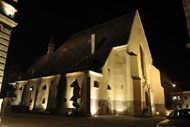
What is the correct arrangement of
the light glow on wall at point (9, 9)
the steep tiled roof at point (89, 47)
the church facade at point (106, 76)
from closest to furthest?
the light glow on wall at point (9, 9)
the church facade at point (106, 76)
the steep tiled roof at point (89, 47)

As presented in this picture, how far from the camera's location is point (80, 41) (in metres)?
31.8

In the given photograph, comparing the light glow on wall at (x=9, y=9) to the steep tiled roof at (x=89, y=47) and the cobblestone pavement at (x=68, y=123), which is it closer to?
the cobblestone pavement at (x=68, y=123)

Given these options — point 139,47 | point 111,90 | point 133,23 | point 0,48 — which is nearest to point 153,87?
point 139,47

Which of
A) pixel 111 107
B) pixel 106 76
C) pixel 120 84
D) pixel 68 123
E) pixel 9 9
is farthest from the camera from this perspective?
pixel 120 84

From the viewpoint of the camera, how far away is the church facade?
68.4ft

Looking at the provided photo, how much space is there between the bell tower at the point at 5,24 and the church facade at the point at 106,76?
12.1 meters

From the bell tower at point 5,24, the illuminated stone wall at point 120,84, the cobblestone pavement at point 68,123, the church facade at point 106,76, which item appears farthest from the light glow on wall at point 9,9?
the illuminated stone wall at point 120,84

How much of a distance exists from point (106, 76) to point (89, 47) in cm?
792

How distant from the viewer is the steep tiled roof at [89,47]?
23219mm

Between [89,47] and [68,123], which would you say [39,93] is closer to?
[89,47]

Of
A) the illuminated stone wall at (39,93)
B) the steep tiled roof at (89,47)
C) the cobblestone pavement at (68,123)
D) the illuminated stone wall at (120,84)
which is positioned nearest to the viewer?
the cobblestone pavement at (68,123)

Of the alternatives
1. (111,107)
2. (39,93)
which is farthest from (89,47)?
(39,93)

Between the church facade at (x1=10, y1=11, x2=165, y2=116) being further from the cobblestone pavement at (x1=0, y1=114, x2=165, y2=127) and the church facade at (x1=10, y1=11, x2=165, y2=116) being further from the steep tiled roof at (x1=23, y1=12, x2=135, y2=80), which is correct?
the cobblestone pavement at (x1=0, y1=114, x2=165, y2=127)

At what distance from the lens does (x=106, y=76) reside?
902 inches
